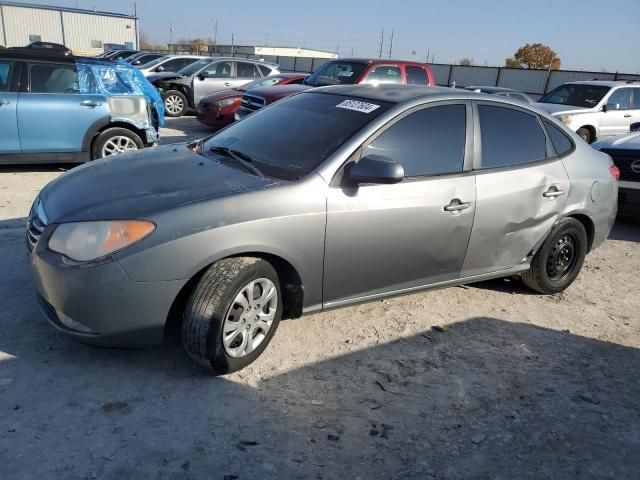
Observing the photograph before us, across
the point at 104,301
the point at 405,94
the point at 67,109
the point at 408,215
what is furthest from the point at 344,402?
the point at 67,109

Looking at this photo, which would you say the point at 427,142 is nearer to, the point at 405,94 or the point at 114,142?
the point at 405,94

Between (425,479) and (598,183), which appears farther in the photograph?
(598,183)

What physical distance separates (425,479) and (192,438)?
3.75ft

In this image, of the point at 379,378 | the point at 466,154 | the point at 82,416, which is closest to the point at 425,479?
the point at 379,378

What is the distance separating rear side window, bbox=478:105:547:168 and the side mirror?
1045mm

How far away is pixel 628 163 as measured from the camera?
6.86m

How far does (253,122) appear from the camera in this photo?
4191mm

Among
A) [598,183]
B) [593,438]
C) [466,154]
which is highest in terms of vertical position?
[466,154]

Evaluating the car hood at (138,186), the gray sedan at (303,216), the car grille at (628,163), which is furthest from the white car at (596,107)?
the car hood at (138,186)

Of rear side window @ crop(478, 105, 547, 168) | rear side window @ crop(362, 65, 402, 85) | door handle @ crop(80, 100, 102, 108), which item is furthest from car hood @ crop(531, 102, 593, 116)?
door handle @ crop(80, 100, 102, 108)

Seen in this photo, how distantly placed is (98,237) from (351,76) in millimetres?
8393

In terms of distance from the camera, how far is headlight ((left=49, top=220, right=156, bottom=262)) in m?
2.77

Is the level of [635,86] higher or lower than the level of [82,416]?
higher

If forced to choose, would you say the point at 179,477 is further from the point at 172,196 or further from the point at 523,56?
the point at 523,56
